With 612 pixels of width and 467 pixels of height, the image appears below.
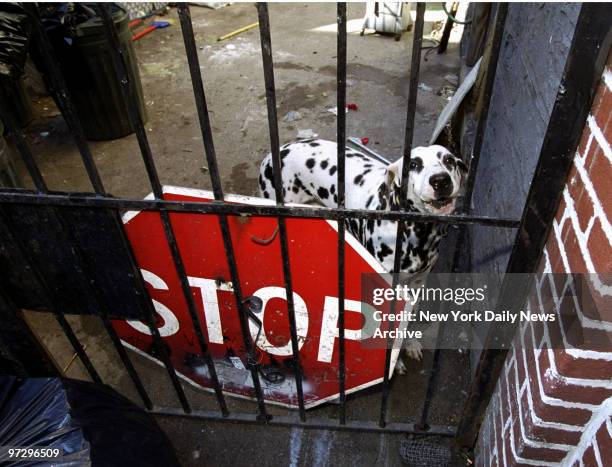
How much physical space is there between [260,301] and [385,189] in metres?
1.05

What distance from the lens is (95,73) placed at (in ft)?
16.6

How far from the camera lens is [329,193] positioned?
3.22 metres

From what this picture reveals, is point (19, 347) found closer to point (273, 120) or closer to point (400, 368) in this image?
point (273, 120)

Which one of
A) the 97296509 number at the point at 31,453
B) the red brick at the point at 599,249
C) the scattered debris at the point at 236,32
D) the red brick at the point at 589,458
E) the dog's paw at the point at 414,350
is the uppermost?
the red brick at the point at 599,249

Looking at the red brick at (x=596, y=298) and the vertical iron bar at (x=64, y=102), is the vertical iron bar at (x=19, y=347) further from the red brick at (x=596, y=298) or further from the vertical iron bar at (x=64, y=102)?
the red brick at (x=596, y=298)

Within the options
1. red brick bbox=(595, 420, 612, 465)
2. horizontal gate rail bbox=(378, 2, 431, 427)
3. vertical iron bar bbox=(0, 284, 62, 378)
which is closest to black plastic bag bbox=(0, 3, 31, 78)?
vertical iron bar bbox=(0, 284, 62, 378)

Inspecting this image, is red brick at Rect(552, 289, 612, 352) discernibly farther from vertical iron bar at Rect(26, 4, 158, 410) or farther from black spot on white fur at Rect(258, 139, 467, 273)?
vertical iron bar at Rect(26, 4, 158, 410)

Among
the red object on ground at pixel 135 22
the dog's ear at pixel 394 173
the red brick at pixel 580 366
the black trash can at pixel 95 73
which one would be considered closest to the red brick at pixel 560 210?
the red brick at pixel 580 366

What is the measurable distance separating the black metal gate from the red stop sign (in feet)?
0.45

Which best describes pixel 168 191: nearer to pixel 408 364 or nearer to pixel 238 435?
pixel 238 435

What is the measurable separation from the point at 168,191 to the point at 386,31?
7199 mm

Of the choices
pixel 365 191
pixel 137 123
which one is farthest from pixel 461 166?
pixel 137 123

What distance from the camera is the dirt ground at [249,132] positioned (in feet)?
8.46

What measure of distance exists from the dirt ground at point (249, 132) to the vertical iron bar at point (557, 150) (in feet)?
3.48
